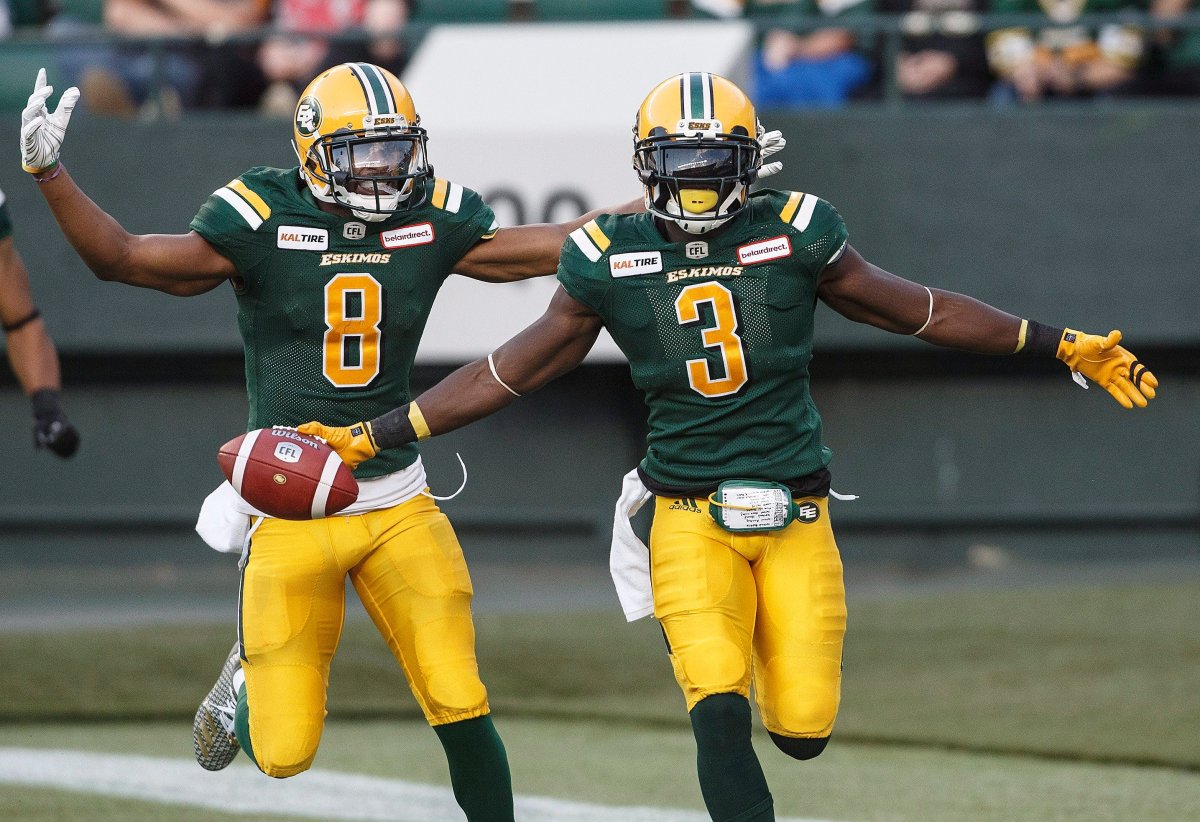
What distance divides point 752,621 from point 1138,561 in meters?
6.10

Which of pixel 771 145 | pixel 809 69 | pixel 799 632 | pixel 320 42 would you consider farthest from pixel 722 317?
pixel 320 42

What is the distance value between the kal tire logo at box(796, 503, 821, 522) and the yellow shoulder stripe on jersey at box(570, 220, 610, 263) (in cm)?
82

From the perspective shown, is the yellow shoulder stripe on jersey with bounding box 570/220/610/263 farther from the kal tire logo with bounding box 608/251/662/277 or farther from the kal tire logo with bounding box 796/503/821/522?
the kal tire logo with bounding box 796/503/821/522

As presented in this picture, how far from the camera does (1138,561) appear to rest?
32.3 feet

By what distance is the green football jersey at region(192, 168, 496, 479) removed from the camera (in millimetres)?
4617

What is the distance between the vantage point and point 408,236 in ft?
15.4

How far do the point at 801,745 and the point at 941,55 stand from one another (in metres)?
5.94

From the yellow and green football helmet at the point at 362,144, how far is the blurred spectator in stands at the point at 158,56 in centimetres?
506

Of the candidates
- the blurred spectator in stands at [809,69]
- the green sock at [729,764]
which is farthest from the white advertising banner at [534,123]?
the green sock at [729,764]

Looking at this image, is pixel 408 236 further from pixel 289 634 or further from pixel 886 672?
pixel 886 672

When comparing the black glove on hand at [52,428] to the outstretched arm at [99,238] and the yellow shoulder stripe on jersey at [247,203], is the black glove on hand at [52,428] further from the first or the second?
the yellow shoulder stripe on jersey at [247,203]

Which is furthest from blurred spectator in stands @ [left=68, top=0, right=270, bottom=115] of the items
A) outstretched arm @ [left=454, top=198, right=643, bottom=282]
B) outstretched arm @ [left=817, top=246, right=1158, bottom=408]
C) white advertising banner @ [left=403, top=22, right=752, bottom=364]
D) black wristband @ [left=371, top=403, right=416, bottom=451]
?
outstretched arm @ [left=817, top=246, right=1158, bottom=408]

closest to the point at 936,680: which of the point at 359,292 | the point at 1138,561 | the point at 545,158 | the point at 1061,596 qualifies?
the point at 1061,596

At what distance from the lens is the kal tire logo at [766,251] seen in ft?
14.3
